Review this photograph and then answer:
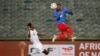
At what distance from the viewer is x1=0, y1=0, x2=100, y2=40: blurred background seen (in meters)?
11.6

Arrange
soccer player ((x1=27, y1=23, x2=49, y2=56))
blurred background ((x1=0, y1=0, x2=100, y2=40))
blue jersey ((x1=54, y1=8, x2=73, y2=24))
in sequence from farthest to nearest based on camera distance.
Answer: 1. blurred background ((x1=0, y1=0, x2=100, y2=40))
2. blue jersey ((x1=54, y1=8, x2=73, y2=24))
3. soccer player ((x1=27, y1=23, x2=49, y2=56))

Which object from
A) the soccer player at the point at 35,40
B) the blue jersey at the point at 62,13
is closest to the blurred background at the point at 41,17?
the soccer player at the point at 35,40

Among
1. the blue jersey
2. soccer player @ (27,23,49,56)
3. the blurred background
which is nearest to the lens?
soccer player @ (27,23,49,56)

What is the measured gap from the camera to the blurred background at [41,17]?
11.6m

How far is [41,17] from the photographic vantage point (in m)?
12.0

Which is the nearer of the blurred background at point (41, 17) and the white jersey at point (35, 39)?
the white jersey at point (35, 39)

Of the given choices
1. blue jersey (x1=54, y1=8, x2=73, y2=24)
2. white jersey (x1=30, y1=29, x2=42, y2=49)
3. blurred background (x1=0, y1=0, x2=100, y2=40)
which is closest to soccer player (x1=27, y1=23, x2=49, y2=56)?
white jersey (x1=30, y1=29, x2=42, y2=49)

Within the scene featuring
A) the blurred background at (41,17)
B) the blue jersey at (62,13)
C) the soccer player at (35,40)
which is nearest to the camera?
the soccer player at (35,40)

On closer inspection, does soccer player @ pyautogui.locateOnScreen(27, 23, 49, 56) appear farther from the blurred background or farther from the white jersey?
the blurred background

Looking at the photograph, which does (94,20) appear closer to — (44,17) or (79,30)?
(79,30)

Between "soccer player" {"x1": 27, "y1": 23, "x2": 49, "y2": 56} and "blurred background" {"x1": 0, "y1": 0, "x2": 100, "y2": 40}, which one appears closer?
"soccer player" {"x1": 27, "y1": 23, "x2": 49, "y2": 56}

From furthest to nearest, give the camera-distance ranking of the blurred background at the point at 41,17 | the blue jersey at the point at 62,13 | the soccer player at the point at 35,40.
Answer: the blurred background at the point at 41,17 < the blue jersey at the point at 62,13 < the soccer player at the point at 35,40

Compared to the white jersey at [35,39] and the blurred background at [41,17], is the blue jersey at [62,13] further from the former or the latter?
the blurred background at [41,17]

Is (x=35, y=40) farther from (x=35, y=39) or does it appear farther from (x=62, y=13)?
(x=62, y=13)
